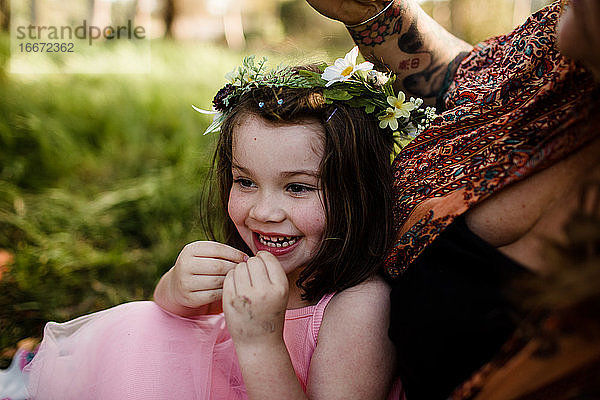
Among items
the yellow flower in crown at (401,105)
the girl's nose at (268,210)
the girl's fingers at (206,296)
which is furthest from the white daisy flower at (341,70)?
the girl's fingers at (206,296)

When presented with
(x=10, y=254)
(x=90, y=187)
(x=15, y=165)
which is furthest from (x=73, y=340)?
(x=15, y=165)

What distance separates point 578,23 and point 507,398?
68cm

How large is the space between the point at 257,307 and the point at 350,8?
1.09 meters

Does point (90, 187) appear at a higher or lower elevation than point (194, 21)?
lower

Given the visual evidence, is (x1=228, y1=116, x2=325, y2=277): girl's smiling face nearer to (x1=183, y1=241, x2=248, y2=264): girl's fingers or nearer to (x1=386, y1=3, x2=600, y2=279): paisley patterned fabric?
(x1=183, y1=241, x2=248, y2=264): girl's fingers

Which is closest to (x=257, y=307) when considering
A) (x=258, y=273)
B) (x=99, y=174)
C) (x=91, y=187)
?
(x=258, y=273)

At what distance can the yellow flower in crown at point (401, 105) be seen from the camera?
1.58 meters

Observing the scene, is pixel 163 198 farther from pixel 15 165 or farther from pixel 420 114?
pixel 420 114

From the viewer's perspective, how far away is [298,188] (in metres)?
1.47

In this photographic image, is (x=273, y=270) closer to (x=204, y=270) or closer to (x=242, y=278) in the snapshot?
(x=242, y=278)

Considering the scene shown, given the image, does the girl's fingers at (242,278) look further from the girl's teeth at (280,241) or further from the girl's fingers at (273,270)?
the girl's teeth at (280,241)

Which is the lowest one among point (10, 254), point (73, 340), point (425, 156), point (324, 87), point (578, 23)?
point (10, 254)

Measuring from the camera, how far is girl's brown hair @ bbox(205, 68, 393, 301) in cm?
147

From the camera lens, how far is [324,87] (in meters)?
1.58
